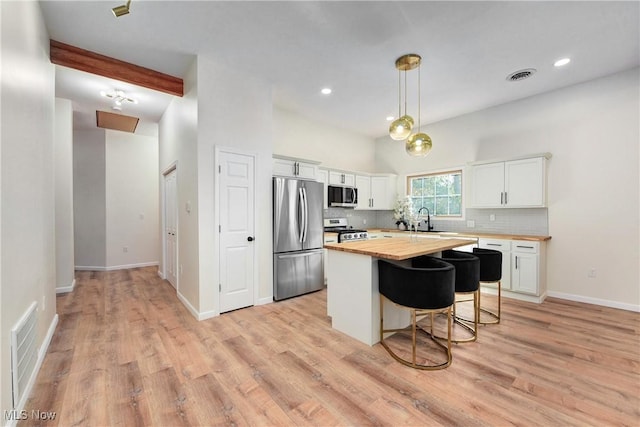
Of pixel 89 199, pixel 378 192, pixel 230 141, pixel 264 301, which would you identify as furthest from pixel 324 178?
pixel 89 199

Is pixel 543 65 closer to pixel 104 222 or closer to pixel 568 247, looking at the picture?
pixel 568 247

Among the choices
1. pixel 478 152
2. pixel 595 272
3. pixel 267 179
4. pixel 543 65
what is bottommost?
pixel 595 272

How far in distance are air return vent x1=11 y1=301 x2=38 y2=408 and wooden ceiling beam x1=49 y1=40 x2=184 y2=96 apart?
260cm

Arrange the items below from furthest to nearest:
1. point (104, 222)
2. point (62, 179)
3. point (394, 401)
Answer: point (104, 222), point (62, 179), point (394, 401)

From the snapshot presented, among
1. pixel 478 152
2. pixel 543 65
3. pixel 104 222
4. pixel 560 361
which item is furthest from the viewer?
pixel 104 222

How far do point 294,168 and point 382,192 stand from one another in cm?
244

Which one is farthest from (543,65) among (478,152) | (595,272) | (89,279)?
(89,279)

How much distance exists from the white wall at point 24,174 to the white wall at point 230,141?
1334mm

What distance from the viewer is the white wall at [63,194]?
4.32m

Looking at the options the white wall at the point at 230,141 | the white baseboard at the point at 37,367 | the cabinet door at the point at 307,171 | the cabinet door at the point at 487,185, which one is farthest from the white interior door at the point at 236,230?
the cabinet door at the point at 487,185

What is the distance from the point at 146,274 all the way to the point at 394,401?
5.53 m

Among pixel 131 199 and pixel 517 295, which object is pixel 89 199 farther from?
pixel 517 295

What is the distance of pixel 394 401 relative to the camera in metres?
1.79

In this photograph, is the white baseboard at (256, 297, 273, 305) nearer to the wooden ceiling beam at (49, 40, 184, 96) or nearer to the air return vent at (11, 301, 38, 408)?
the air return vent at (11, 301, 38, 408)
